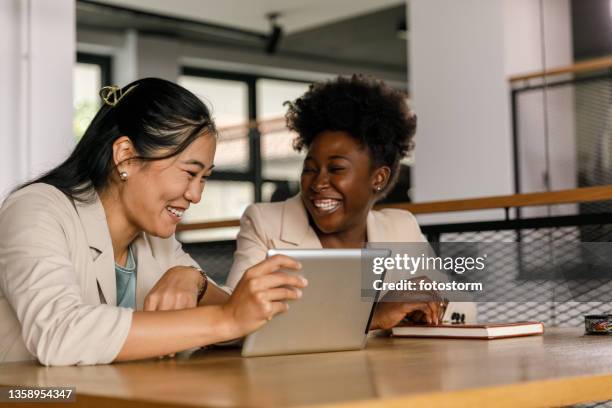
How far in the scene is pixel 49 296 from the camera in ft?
4.87

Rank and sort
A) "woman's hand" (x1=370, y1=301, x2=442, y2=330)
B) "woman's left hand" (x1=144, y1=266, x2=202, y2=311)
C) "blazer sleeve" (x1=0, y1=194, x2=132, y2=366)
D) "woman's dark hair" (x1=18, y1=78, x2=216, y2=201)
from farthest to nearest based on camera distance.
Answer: "woman's hand" (x1=370, y1=301, x2=442, y2=330) < "woman's dark hair" (x1=18, y1=78, x2=216, y2=201) < "woman's left hand" (x1=144, y1=266, x2=202, y2=311) < "blazer sleeve" (x1=0, y1=194, x2=132, y2=366)

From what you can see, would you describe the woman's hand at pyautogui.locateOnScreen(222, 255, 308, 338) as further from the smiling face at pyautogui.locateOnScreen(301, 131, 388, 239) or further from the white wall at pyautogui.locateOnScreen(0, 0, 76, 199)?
the white wall at pyautogui.locateOnScreen(0, 0, 76, 199)

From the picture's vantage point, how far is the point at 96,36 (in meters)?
8.97

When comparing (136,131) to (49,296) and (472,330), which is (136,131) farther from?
(472,330)

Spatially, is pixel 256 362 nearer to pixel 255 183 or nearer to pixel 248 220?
A: pixel 248 220

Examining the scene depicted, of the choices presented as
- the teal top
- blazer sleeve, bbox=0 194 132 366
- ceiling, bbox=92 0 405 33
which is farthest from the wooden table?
ceiling, bbox=92 0 405 33

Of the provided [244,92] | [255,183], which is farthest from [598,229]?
[244,92]

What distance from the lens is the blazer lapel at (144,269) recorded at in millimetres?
1929

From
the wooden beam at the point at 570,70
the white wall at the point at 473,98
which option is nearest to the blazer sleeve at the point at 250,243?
the white wall at the point at 473,98

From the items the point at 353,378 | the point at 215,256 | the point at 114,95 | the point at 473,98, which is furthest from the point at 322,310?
the point at 473,98

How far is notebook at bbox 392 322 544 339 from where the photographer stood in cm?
199

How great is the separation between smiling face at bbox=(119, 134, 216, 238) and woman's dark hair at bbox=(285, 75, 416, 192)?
3.03 ft

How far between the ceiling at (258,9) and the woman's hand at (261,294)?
6.53 m

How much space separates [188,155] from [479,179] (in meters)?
4.22
